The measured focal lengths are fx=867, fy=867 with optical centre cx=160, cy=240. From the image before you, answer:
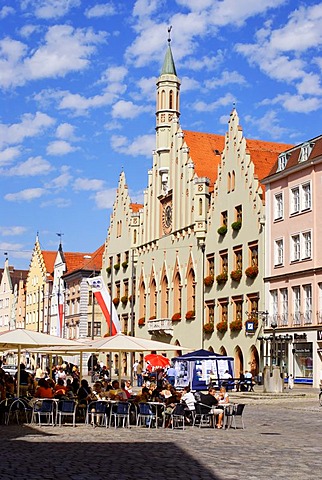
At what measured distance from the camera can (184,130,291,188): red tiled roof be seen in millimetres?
61312

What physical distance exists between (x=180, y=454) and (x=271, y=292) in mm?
37009

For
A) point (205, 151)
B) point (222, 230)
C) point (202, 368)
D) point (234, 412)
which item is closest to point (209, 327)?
point (222, 230)

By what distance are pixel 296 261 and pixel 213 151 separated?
22.4m

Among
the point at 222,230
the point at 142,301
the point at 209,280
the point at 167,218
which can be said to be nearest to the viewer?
the point at 222,230

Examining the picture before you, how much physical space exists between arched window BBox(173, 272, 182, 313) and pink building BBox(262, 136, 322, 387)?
44.2 feet

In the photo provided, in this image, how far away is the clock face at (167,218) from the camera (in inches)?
2702

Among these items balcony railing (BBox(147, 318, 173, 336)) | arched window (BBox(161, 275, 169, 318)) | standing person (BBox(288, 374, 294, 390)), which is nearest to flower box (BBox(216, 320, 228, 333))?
balcony railing (BBox(147, 318, 173, 336))

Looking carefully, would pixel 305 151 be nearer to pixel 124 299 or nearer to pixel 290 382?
pixel 290 382

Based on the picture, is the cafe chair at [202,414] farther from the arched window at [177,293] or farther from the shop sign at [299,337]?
the arched window at [177,293]

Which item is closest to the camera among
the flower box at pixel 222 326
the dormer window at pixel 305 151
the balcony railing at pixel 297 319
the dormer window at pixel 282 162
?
the balcony railing at pixel 297 319

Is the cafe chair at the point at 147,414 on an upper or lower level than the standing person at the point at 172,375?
lower

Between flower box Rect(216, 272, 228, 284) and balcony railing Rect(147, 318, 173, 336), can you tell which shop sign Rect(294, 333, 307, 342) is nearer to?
flower box Rect(216, 272, 228, 284)

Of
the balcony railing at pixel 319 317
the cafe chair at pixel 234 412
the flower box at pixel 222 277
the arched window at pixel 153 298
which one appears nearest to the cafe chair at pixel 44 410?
the cafe chair at pixel 234 412

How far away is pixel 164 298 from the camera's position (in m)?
68.8
